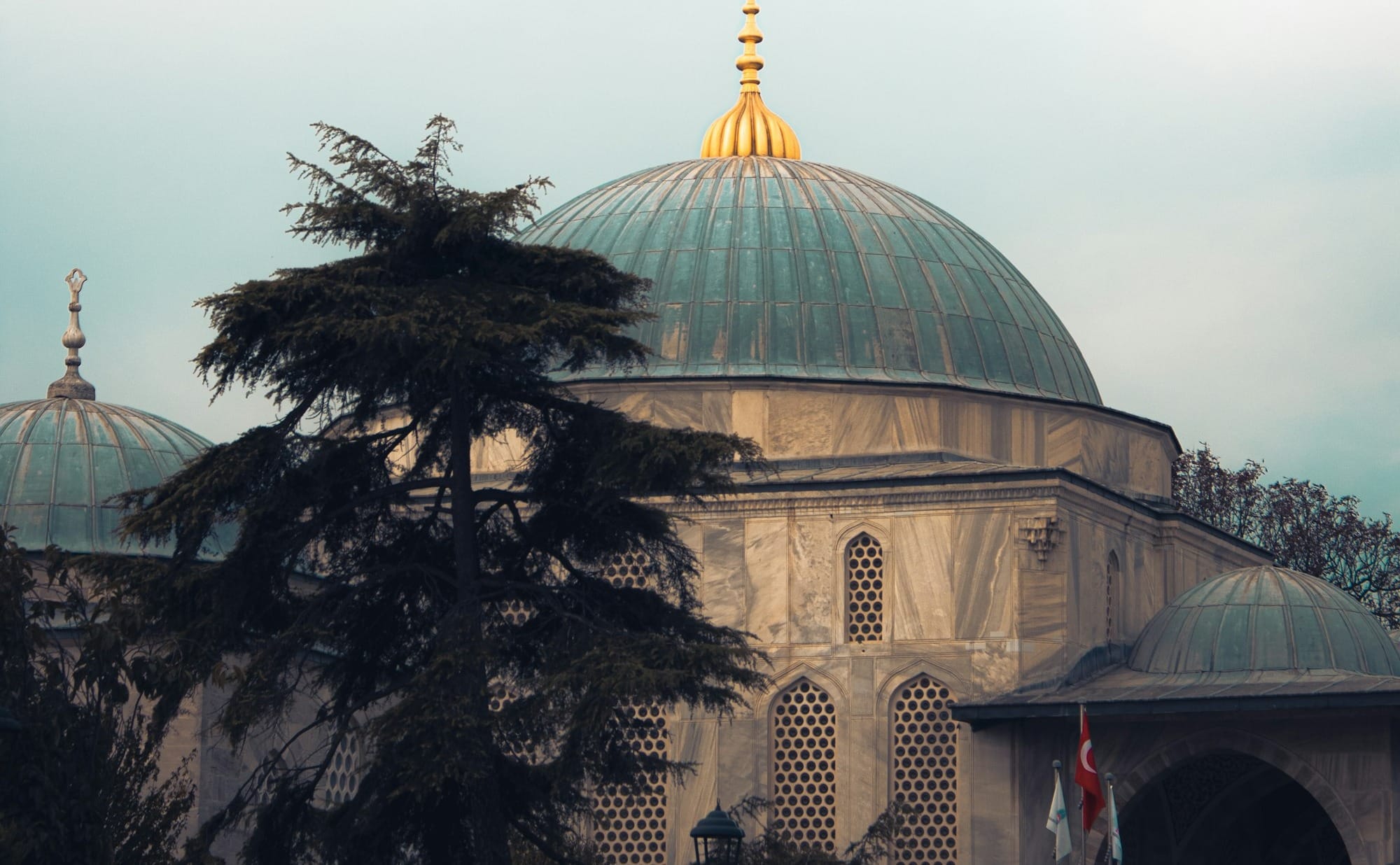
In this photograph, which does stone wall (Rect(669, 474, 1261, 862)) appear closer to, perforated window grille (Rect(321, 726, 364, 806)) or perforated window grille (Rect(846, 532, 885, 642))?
perforated window grille (Rect(846, 532, 885, 642))

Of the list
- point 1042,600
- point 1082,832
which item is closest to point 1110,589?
point 1042,600

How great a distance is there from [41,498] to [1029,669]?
10.8 metres

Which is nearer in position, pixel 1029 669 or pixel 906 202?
pixel 1029 669

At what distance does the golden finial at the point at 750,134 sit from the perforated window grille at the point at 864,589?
29.7ft

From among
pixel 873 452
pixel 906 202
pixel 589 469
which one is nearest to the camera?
pixel 589 469

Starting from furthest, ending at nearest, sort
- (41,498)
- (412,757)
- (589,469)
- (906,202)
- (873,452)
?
(906,202), (873,452), (41,498), (589,469), (412,757)

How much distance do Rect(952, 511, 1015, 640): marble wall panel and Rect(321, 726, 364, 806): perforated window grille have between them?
670 cm

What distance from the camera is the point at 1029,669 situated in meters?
28.3

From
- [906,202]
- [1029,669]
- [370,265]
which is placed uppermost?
[906,202]

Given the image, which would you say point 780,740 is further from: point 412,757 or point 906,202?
point 412,757

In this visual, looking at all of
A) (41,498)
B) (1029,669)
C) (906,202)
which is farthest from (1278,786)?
(41,498)

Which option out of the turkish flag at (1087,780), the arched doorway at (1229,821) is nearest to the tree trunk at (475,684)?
the turkish flag at (1087,780)

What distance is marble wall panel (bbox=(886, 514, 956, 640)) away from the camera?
2870 cm

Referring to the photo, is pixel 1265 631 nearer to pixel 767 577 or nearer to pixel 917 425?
pixel 917 425
